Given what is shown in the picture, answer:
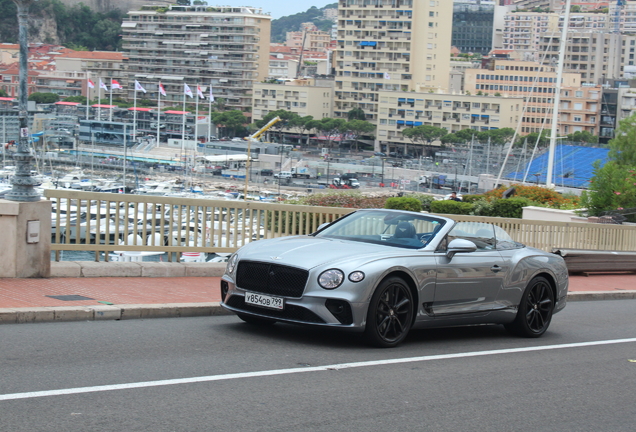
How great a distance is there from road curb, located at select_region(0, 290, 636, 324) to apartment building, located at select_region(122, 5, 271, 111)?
162 meters

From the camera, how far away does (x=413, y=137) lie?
131 meters

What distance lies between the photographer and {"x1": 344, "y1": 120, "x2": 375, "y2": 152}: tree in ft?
450

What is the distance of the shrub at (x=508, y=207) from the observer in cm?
2848

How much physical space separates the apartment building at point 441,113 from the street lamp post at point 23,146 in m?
123

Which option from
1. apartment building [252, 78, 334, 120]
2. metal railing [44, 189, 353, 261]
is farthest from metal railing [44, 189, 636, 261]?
apartment building [252, 78, 334, 120]

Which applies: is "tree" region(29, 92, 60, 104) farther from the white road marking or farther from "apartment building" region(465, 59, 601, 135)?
the white road marking

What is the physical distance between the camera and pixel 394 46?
486 feet

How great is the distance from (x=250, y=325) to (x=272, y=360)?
180 centimetres

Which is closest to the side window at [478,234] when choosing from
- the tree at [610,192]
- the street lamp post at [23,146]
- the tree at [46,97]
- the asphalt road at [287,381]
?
the asphalt road at [287,381]

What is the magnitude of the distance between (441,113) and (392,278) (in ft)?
422

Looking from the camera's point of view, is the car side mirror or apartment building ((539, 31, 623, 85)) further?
apartment building ((539, 31, 623, 85))

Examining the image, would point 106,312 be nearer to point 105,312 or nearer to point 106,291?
point 105,312

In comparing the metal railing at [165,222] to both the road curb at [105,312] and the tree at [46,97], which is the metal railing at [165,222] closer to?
the road curb at [105,312]

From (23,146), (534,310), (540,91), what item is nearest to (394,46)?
(540,91)
